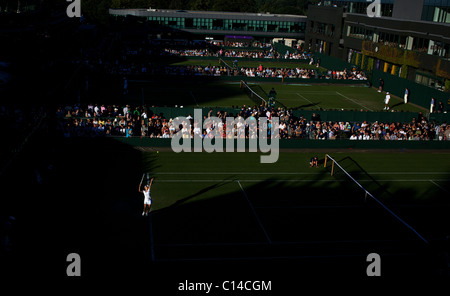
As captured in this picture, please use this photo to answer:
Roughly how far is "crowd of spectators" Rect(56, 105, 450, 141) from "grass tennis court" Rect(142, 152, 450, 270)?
2.30 m

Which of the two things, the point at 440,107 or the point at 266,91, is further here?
the point at 266,91

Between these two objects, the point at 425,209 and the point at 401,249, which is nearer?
the point at 401,249

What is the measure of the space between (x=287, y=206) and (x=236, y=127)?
10.9m

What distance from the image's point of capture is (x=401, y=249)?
19.8 meters

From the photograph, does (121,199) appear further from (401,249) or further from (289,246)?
(401,249)

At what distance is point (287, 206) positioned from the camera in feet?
77.2

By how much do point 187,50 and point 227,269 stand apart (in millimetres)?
66653

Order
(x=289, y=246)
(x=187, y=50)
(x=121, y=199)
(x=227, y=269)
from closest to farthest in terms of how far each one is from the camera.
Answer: (x=227, y=269) < (x=289, y=246) < (x=121, y=199) < (x=187, y=50)

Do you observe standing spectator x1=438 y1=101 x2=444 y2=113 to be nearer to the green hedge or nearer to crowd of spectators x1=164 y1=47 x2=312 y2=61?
the green hedge

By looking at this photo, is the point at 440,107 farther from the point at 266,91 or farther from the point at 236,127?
the point at 236,127

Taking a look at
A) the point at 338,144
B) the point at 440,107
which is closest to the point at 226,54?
the point at 440,107

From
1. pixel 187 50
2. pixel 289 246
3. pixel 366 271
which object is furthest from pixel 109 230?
pixel 187 50

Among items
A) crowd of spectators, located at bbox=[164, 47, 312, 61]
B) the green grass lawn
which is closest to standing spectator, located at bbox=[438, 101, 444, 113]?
the green grass lawn

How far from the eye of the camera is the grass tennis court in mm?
19609
